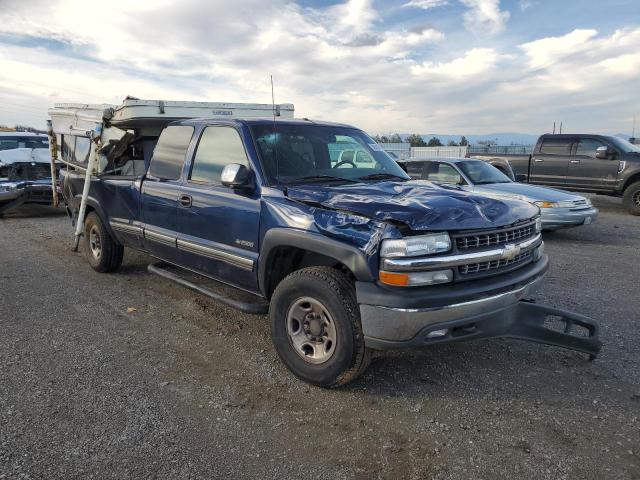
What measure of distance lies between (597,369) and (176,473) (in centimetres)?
308

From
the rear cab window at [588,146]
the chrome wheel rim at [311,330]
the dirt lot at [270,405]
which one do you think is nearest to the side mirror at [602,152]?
the rear cab window at [588,146]

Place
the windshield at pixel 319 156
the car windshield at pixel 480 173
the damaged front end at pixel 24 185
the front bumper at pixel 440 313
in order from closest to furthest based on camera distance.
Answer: the front bumper at pixel 440 313 → the windshield at pixel 319 156 → the car windshield at pixel 480 173 → the damaged front end at pixel 24 185

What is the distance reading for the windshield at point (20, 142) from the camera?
39.5 feet

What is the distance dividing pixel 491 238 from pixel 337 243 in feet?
3.40

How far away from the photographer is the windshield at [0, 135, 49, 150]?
12.0m

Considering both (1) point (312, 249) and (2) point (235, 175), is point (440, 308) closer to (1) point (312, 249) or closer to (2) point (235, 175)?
(1) point (312, 249)

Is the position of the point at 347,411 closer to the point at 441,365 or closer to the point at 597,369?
the point at 441,365

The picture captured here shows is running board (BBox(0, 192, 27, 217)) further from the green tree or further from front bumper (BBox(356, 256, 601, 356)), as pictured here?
the green tree

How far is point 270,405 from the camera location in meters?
3.20

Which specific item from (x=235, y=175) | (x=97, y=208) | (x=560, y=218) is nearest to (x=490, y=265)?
(x=235, y=175)

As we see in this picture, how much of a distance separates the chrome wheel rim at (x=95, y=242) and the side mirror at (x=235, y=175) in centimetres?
329

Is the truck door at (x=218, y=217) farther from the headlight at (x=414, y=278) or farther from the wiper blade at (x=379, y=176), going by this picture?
the headlight at (x=414, y=278)

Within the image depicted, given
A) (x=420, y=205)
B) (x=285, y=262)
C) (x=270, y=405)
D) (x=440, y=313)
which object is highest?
(x=420, y=205)

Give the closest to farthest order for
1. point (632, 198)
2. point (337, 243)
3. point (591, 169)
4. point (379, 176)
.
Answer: point (337, 243) < point (379, 176) < point (632, 198) < point (591, 169)
